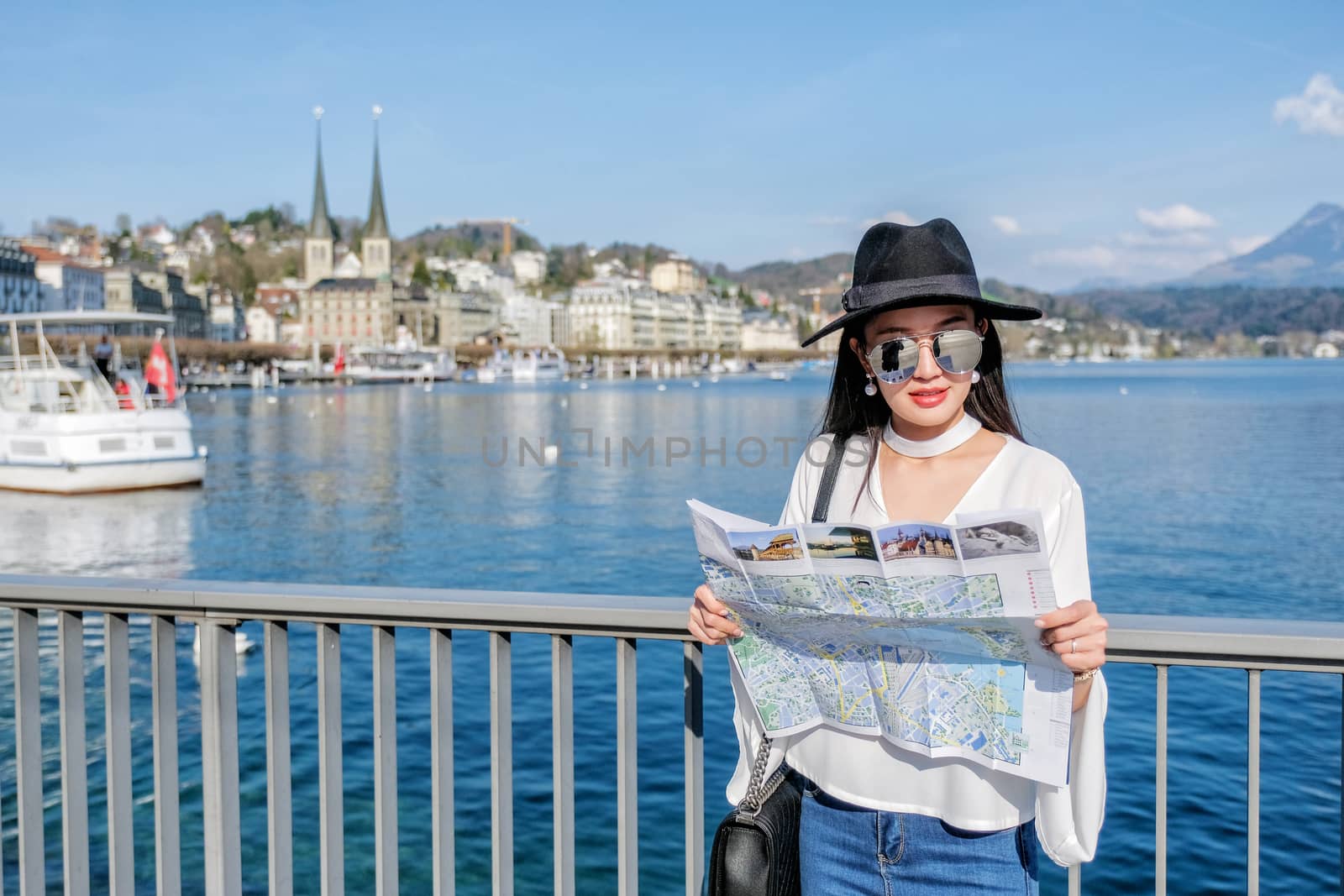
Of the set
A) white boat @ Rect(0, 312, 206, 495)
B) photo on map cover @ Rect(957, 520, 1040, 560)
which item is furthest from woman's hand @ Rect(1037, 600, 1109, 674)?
white boat @ Rect(0, 312, 206, 495)

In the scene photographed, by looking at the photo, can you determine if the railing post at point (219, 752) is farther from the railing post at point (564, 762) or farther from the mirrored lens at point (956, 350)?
the mirrored lens at point (956, 350)

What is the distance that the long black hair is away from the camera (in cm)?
198

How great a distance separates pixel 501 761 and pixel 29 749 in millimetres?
1092

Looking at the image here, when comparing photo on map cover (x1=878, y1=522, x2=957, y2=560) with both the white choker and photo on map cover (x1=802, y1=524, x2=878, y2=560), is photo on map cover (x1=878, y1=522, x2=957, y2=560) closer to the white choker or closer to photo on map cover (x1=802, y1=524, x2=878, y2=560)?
photo on map cover (x1=802, y1=524, x2=878, y2=560)

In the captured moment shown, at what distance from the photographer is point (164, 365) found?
2888cm

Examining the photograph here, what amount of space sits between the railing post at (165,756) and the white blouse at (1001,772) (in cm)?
147

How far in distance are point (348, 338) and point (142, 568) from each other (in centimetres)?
13487

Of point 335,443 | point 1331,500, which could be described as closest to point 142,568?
point 1331,500

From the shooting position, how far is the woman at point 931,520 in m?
1.77

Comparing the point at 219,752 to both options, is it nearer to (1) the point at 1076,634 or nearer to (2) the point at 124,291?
(1) the point at 1076,634

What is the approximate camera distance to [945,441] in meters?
1.89

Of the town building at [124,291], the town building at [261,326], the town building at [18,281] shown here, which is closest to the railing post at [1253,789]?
the town building at [18,281]

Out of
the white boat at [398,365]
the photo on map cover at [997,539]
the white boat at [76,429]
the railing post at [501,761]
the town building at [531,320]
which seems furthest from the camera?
the town building at [531,320]

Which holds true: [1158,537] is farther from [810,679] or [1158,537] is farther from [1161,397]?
[1161,397]
